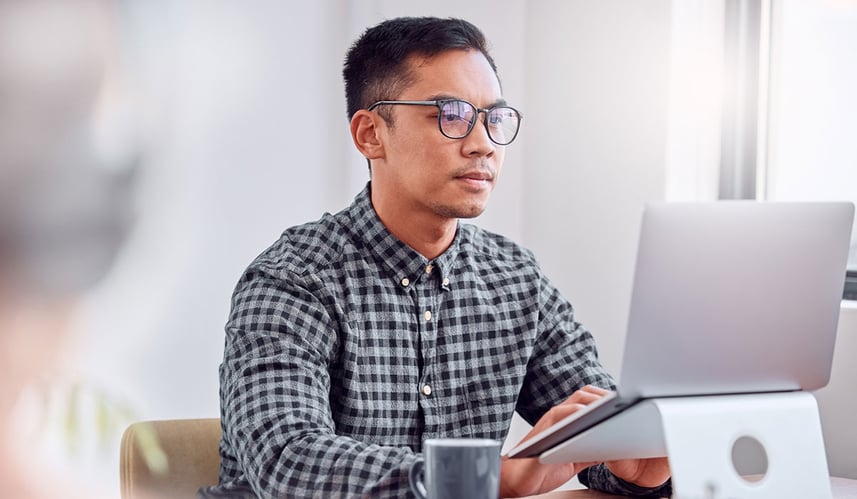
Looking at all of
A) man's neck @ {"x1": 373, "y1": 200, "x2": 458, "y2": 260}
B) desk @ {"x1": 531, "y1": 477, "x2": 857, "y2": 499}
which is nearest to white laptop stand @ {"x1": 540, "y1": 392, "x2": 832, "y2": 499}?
desk @ {"x1": 531, "y1": 477, "x2": 857, "y2": 499}

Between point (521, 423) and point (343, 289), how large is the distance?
4.08 feet

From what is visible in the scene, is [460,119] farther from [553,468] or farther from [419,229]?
[553,468]

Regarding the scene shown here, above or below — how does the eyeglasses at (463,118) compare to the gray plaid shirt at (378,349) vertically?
above

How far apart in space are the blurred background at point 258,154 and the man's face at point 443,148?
66cm

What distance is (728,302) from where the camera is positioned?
91cm

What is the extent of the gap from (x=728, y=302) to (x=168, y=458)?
0.91 meters

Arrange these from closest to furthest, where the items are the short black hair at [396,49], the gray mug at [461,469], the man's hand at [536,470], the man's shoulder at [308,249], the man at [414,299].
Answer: the gray mug at [461,469] < the man's hand at [536,470] < the man at [414,299] < the man's shoulder at [308,249] < the short black hair at [396,49]

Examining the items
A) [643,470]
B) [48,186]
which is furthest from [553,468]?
[48,186]

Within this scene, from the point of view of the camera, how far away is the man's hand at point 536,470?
1.04 m

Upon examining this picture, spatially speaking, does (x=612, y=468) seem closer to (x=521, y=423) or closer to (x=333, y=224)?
(x=333, y=224)

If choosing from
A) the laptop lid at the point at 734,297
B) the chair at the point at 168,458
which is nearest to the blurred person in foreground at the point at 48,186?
the chair at the point at 168,458

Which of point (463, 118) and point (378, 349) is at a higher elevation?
point (463, 118)

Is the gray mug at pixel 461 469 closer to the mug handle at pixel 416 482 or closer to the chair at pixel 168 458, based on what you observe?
the mug handle at pixel 416 482

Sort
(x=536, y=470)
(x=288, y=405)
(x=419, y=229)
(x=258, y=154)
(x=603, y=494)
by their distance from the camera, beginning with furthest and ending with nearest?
(x=258, y=154) < (x=419, y=229) < (x=603, y=494) < (x=288, y=405) < (x=536, y=470)
